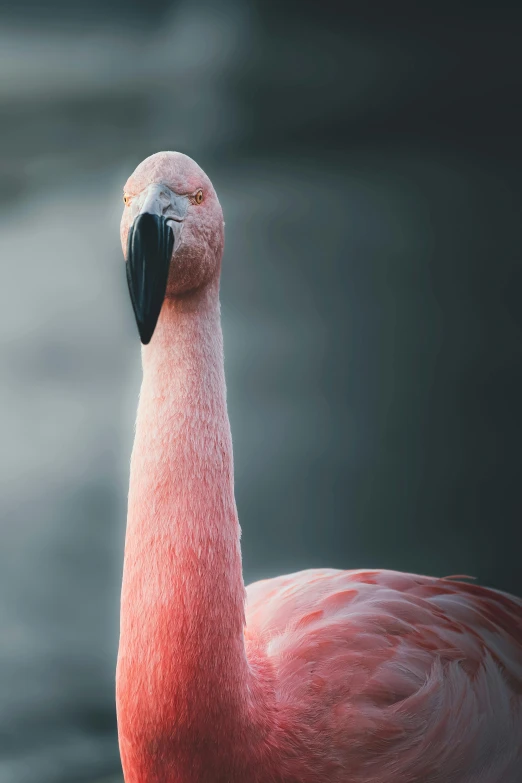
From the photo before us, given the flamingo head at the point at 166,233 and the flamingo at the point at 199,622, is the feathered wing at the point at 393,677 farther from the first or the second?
the flamingo head at the point at 166,233

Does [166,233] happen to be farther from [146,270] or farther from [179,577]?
[179,577]

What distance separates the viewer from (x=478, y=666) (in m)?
1.34

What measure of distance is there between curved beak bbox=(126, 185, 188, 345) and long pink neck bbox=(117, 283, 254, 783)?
4.4 inches

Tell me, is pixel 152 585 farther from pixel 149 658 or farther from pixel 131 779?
pixel 131 779

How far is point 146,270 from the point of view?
0.92m

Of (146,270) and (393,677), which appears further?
(393,677)

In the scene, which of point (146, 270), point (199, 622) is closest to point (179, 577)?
point (199, 622)

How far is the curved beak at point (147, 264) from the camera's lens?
3.00ft

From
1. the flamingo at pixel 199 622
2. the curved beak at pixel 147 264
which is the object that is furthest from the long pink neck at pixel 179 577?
the curved beak at pixel 147 264

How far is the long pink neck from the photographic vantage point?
3.35ft

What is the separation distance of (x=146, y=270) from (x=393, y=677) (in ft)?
2.30

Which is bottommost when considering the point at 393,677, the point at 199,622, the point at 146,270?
the point at 393,677

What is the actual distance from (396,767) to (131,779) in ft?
1.23

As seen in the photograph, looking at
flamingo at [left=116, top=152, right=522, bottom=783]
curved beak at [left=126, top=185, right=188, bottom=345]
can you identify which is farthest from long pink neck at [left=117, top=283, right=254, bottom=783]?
curved beak at [left=126, top=185, right=188, bottom=345]
